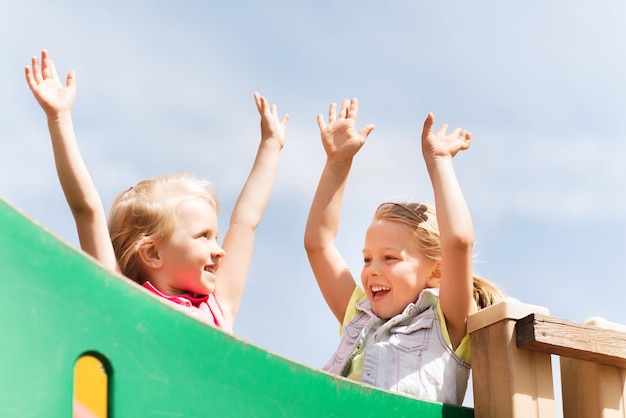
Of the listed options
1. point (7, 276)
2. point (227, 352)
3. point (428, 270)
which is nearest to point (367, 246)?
point (428, 270)

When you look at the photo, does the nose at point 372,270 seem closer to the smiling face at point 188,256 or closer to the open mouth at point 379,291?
the open mouth at point 379,291

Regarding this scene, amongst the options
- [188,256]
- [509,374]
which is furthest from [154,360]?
[188,256]

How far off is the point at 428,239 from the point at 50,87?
1.27 metres

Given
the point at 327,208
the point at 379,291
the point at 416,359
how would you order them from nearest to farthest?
the point at 416,359 < the point at 379,291 < the point at 327,208

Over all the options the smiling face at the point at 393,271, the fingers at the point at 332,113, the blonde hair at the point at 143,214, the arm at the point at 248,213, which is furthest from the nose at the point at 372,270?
the fingers at the point at 332,113

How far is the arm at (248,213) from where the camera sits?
3070 mm

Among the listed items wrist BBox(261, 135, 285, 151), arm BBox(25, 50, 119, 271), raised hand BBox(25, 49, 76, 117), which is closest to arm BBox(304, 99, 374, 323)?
wrist BBox(261, 135, 285, 151)

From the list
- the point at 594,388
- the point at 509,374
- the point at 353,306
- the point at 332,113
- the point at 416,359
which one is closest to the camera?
the point at 509,374

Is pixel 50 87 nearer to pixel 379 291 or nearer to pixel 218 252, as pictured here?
pixel 218 252

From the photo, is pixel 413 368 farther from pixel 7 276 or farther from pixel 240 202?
pixel 7 276

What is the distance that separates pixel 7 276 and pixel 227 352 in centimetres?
48

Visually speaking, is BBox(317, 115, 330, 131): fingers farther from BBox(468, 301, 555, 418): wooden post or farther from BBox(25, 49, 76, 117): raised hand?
BBox(468, 301, 555, 418): wooden post

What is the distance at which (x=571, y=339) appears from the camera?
7.39ft

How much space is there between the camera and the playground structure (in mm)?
1583
